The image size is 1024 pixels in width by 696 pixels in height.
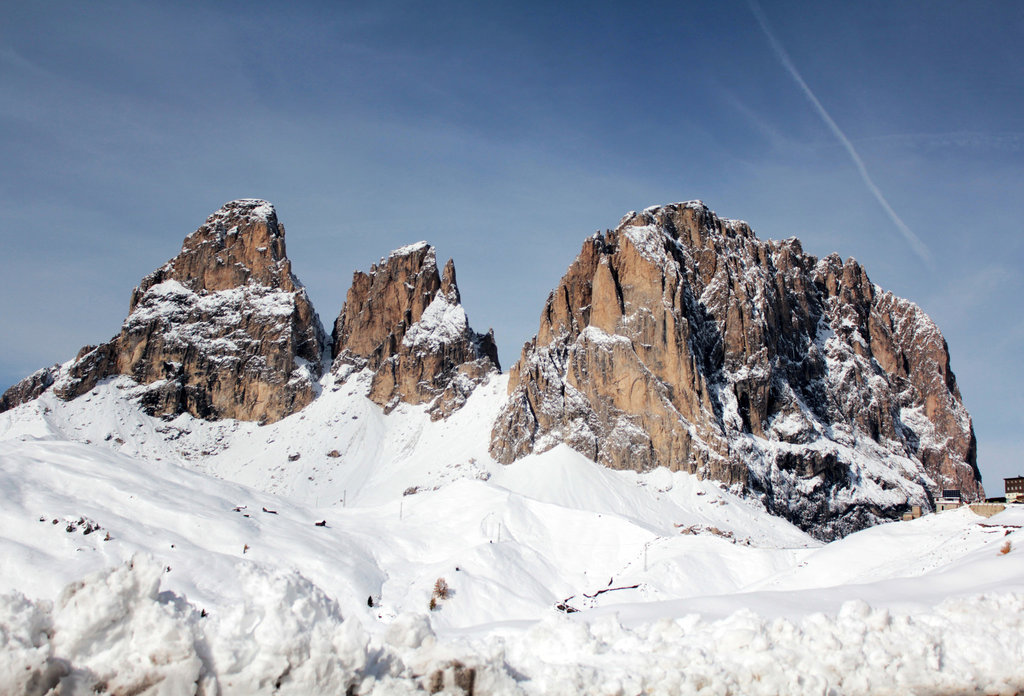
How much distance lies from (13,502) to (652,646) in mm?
17423

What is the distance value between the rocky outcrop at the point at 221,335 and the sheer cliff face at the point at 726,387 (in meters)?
38.5

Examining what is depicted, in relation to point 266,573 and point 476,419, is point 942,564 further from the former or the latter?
point 476,419

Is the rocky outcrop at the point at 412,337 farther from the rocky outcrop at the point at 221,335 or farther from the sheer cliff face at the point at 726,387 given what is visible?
the sheer cliff face at the point at 726,387

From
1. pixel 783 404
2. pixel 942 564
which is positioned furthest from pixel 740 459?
pixel 942 564

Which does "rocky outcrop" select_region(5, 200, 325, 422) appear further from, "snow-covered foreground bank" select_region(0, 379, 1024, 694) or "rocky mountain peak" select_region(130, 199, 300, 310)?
"snow-covered foreground bank" select_region(0, 379, 1024, 694)

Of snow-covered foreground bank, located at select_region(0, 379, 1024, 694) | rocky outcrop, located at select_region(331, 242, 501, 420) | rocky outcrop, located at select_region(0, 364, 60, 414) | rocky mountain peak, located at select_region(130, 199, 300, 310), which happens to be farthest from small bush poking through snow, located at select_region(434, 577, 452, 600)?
rocky outcrop, located at select_region(0, 364, 60, 414)

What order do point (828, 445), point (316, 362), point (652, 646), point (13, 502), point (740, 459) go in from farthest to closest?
point (316, 362)
point (828, 445)
point (740, 459)
point (13, 502)
point (652, 646)

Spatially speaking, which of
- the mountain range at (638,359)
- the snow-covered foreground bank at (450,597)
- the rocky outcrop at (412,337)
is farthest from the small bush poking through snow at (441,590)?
the rocky outcrop at (412,337)

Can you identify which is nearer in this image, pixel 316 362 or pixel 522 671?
pixel 522 671

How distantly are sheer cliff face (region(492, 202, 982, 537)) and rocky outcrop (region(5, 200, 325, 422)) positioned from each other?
38451mm

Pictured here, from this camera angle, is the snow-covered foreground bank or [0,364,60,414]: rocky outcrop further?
[0,364,60,414]: rocky outcrop

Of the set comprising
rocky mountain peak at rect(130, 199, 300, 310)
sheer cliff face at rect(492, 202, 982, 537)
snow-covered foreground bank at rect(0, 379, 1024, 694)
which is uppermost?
rocky mountain peak at rect(130, 199, 300, 310)

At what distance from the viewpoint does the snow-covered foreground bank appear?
349 inches

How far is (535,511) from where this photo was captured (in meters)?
39.8
